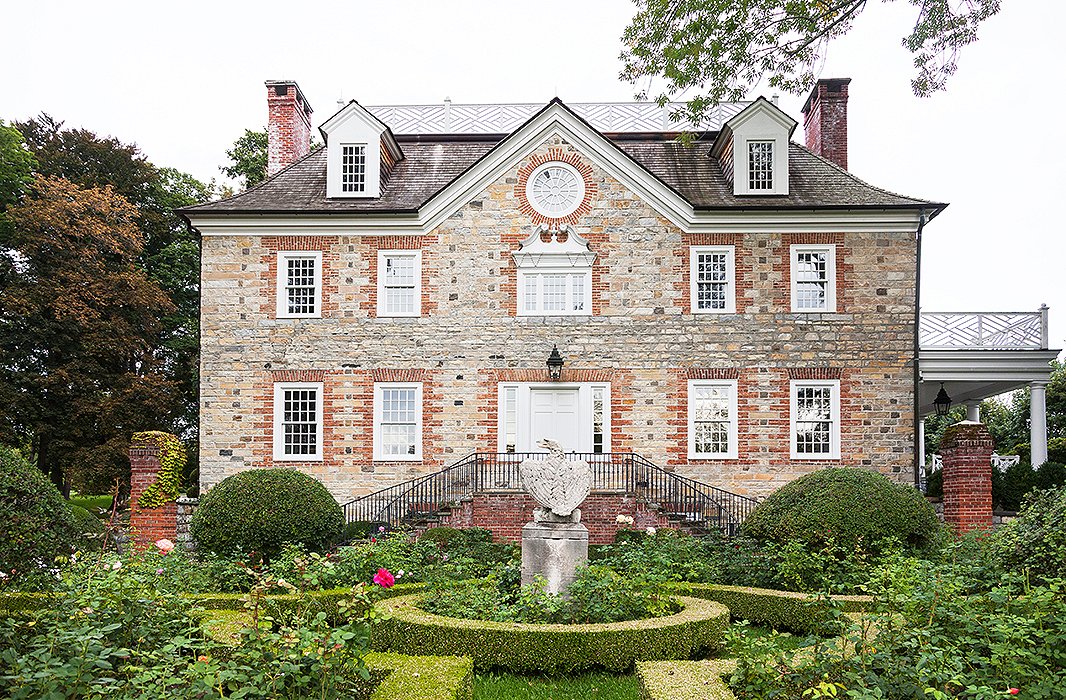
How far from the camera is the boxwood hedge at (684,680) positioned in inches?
248

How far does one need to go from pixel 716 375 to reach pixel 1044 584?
43.2 ft

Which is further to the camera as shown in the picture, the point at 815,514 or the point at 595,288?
the point at 595,288

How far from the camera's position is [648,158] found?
75.8 ft

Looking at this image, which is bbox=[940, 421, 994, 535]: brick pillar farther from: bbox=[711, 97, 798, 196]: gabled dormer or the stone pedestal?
the stone pedestal

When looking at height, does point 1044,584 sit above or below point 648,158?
below

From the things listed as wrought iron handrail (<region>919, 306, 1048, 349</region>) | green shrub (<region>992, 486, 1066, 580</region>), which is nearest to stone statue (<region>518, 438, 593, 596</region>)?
green shrub (<region>992, 486, 1066, 580</region>)

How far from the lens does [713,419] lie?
20.1 m

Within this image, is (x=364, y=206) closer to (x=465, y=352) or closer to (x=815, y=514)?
(x=465, y=352)

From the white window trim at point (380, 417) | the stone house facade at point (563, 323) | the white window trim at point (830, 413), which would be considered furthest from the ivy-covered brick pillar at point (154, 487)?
the white window trim at point (830, 413)

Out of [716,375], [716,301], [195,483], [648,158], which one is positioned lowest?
[195,483]

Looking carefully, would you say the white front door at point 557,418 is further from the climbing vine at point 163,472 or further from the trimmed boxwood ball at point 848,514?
the trimmed boxwood ball at point 848,514

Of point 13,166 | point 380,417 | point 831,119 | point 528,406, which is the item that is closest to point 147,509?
point 380,417

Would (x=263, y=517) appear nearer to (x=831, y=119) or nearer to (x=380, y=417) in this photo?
(x=380, y=417)

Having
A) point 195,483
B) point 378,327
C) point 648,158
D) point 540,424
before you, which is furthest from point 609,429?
point 195,483
